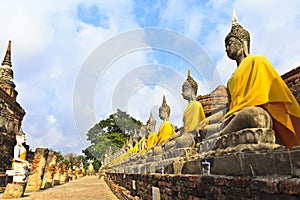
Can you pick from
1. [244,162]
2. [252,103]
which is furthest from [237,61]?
[244,162]

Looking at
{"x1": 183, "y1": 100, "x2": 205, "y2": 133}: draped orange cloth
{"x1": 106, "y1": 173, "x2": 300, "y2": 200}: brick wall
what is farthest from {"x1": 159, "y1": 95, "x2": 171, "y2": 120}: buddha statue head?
{"x1": 106, "y1": 173, "x2": 300, "y2": 200}: brick wall

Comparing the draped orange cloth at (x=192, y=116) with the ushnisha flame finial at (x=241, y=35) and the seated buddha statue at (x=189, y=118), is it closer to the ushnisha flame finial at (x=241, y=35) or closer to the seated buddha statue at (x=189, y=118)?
the seated buddha statue at (x=189, y=118)

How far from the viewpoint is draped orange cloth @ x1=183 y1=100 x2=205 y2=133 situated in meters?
5.96

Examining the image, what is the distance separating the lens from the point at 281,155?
6.44 ft

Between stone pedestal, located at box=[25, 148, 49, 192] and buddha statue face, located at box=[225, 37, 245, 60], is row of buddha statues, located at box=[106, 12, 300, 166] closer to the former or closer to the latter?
buddha statue face, located at box=[225, 37, 245, 60]

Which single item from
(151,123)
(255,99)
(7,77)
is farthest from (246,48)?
(7,77)

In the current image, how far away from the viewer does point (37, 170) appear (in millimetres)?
13422

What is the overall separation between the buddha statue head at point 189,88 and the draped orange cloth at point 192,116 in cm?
42

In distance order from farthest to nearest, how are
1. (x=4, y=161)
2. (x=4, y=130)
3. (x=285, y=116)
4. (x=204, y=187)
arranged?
(x=4, y=130), (x=4, y=161), (x=285, y=116), (x=204, y=187)

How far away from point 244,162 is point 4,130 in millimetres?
17945

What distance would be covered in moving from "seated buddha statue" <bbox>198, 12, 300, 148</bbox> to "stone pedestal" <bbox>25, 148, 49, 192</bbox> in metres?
12.0

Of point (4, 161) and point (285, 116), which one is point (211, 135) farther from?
point (4, 161)

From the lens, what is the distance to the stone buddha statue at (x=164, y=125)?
28.9 ft

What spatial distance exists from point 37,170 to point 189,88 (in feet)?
33.6
